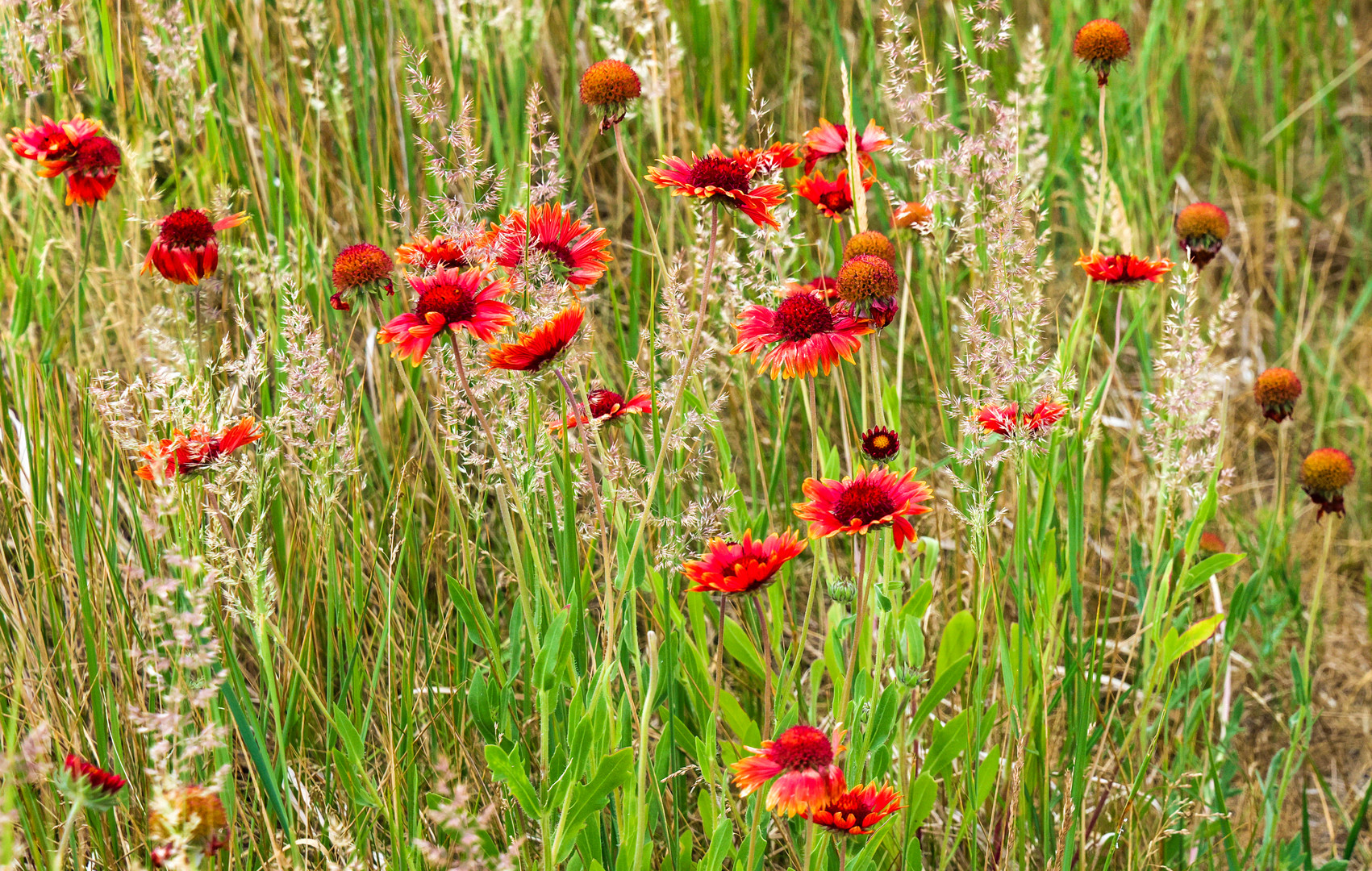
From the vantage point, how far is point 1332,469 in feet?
5.52

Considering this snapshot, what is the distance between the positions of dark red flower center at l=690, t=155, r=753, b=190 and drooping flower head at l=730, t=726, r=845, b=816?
578mm

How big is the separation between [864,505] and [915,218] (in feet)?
2.28

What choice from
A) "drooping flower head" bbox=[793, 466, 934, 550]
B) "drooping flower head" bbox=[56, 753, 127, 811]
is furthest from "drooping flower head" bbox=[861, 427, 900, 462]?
"drooping flower head" bbox=[56, 753, 127, 811]

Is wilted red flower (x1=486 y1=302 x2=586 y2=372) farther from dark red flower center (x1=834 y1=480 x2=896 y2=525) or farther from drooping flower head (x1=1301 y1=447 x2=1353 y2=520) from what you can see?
drooping flower head (x1=1301 y1=447 x2=1353 y2=520)

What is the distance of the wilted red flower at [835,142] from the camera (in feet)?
5.09

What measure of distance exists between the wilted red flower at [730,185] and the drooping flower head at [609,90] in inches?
4.6

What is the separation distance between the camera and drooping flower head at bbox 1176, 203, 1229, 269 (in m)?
1.69

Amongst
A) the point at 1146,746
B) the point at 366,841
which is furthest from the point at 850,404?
the point at 366,841

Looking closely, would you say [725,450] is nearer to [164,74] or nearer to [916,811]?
[916,811]

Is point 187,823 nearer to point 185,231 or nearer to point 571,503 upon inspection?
point 571,503

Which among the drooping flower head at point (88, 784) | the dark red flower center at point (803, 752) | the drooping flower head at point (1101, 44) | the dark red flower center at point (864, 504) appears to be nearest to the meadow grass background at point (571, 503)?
the drooping flower head at point (88, 784)

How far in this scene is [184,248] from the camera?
1438 mm

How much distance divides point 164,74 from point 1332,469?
2003 mm

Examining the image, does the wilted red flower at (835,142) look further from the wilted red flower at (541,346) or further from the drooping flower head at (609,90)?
the wilted red flower at (541,346)
